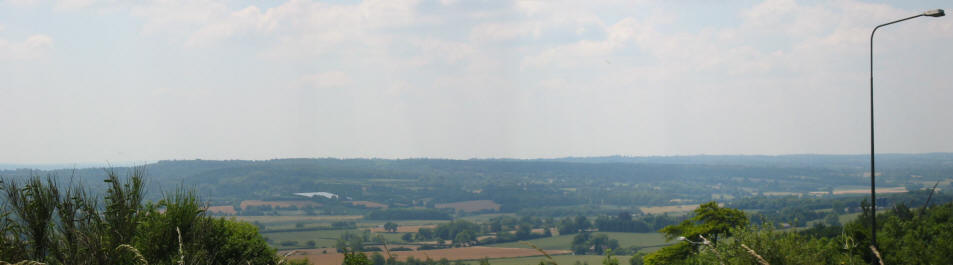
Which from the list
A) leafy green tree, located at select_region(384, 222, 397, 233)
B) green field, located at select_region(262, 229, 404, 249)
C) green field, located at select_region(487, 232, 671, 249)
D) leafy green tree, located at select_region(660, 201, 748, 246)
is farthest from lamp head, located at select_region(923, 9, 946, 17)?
leafy green tree, located at select_region(384, 222, 397, 233)

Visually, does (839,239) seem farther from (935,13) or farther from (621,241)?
(621,241)

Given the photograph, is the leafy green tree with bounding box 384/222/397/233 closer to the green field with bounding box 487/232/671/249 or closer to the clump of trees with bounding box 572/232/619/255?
the green field with bounding box 487/232/671/249

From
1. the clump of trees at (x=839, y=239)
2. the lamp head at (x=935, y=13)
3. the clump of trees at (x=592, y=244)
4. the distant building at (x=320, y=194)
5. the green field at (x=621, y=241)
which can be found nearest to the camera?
the lamp head at (x=935, y=13)

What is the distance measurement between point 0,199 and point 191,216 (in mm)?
2975

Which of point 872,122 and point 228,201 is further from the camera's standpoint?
point 228,201

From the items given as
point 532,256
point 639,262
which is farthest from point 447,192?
point 639,262

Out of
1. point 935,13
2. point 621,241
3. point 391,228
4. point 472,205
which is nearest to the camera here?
point 935,13

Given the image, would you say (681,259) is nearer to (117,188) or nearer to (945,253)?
(945,253)

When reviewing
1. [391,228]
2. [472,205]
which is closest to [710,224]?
[391,228]

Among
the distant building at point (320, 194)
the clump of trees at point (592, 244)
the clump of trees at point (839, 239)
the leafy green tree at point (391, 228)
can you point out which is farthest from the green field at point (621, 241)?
the distant building at point (320, 194)

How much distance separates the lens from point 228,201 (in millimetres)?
148125

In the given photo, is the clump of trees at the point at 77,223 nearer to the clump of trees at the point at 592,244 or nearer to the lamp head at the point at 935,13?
the lamp head at the point at 935,13

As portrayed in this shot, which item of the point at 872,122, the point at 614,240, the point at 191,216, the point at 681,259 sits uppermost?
the point at 872,122

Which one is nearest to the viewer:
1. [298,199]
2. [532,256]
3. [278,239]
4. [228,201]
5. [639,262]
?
[639,262]
